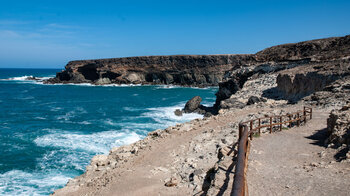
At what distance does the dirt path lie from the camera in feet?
17.9

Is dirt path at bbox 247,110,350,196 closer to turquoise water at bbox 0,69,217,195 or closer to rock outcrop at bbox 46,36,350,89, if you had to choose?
turquoise water at bbox 0,69,217,195

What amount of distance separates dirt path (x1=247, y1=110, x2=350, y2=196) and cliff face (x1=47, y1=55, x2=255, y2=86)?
75782mm

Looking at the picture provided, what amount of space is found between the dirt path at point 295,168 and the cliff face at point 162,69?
75782 millimetres

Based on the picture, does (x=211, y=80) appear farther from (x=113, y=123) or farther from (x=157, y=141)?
(x=157, y=141)

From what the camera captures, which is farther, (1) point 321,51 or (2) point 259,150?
(1) point 321,51

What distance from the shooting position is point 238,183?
3.35 meters

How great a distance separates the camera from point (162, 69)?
294ft

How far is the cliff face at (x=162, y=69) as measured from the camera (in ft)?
284

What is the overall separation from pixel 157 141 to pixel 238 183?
11.1 m

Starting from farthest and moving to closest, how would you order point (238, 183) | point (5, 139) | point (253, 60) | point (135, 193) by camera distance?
point (253, 60) → point (5, 139) → point (135, 193) → point (238, 183)

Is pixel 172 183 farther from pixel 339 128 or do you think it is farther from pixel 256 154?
pixel 339 128

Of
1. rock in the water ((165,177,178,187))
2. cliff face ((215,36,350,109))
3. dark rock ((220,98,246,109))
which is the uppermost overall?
cliff face ((215,36,350,109))

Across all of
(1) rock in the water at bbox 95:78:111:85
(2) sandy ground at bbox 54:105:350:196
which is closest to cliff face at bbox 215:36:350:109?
(2) sandy ground at bbox 54:105:350:196

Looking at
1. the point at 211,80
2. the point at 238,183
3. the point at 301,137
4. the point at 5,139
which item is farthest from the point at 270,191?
the point at 211,80
